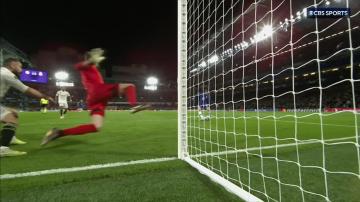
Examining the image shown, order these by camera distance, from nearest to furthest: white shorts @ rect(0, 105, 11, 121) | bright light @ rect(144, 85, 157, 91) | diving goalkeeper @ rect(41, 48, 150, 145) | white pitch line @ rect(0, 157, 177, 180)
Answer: diving goalkeeper @ rect(41, 48, 150, 145)
white shorts @ rect(0, 105, 11, 121)
white pitch line @ rect(0, 157, 177, 180)
bright light @ rect(144, 85, 157, 91)

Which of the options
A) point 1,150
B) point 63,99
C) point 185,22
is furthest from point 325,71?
point 1,150

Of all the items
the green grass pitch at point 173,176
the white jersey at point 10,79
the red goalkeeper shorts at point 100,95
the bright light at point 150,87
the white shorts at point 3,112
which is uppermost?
the bright light at point 150,87

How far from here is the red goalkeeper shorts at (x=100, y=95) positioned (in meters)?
2.99

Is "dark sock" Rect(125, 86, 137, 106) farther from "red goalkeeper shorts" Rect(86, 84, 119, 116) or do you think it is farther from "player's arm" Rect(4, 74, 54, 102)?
"player's arm" Rect(4, 74, 54, 102)

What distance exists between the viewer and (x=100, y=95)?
10.0 ft

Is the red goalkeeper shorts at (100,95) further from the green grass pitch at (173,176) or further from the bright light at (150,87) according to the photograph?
the bright light at (150,87)

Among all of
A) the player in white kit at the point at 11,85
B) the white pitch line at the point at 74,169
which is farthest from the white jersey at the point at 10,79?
the white pitch line at the point at 74,169

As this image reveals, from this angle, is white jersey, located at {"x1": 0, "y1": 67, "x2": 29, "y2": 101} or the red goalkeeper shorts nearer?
the red goalkeeper shorts

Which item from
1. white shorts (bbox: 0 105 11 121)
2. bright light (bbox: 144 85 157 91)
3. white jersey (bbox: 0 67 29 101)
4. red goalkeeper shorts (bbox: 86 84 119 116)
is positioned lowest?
white shorts (bbox: 0 105 11 121)

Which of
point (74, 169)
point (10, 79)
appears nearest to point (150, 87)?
point (74, 169)

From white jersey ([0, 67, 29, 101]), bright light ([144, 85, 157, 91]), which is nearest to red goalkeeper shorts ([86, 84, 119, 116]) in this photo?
white jersey ([0, 67, 29, 101])

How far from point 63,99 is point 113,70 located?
39142 millimetres

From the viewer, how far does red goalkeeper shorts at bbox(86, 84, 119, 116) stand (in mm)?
2990

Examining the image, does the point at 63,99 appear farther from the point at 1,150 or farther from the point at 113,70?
the point at 113,70
